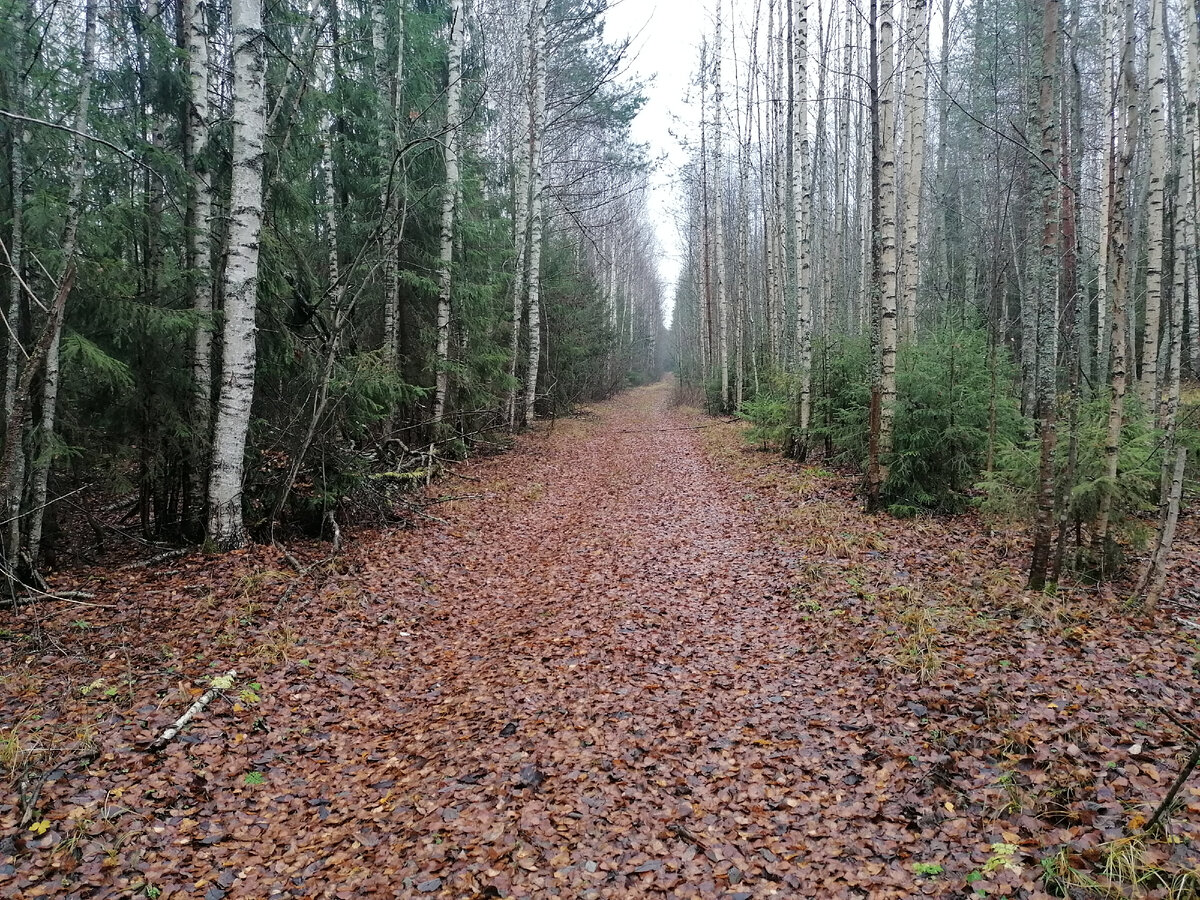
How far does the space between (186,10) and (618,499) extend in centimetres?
873

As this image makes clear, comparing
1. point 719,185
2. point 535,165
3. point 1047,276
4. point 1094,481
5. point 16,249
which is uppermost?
point 719,185

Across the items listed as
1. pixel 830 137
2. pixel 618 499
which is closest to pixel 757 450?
pixel 618 499

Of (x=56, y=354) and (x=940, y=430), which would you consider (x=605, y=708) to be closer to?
(x=56, y=354)

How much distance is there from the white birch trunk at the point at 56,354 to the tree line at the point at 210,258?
3 centimetres

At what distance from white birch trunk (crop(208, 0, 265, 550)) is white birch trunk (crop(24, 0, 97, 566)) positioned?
1263 mm

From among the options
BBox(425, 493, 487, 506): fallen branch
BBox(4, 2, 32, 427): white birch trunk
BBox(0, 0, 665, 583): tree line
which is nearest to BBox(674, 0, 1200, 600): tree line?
BBox(0, 0, 665, 583): tree line

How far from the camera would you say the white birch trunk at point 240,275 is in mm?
6742

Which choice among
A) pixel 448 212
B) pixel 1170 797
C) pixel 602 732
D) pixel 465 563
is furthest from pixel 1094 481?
pixel 448 212

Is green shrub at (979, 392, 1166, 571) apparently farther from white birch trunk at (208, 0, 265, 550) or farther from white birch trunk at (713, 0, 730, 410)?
white birch trunk at (713, 0, 730, 410)

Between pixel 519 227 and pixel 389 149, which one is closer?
pixel 389 149

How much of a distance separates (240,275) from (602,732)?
596cm

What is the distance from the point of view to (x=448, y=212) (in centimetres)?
1237

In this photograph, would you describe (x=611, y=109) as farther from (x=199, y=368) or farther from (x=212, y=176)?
(x=199, y=368)

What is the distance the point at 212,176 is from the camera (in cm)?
754
